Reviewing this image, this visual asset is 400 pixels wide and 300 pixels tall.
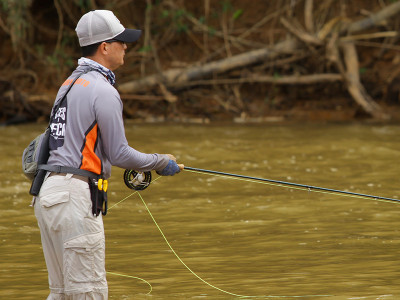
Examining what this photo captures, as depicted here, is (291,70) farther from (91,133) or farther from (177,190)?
(91,133)

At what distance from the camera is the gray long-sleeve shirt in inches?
148

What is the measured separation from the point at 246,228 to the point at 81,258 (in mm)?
3381

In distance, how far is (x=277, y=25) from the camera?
17.1 m

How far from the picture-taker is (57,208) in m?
3.76

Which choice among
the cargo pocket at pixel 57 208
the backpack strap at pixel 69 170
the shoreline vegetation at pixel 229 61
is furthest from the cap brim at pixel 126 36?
the shoreline vegetation at pixel 229 61

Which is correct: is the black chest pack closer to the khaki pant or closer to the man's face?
the khaki pant

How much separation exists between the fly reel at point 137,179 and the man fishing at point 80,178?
1.62 ft

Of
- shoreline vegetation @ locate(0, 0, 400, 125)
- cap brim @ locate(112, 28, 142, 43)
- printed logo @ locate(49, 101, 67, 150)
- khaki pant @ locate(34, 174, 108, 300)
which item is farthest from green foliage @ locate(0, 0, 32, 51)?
khaki pant @ locate(34, 174, 108, 300)

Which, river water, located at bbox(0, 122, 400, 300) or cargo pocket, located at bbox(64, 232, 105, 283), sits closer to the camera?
cargo pocket, located at bbox(64, 232, 105, 283)

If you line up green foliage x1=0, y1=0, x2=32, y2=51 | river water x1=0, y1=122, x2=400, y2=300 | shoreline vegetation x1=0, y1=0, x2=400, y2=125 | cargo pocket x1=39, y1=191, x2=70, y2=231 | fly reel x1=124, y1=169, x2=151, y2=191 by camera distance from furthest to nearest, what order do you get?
1. shoreline vegetation x1=0, y1=0, x2=400, y2=125
2. green foliage x1=0, y1=0, x2=32, y2=51
3. river water x1=0, y1=122, x2=400, y2=300
4. fly reel x1=124, y1=169, x2=151, y2=191
5. cargo pocket x1=39, y1=191, x2=70, y2=231

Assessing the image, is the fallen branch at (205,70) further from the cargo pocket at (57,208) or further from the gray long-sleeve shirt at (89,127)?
the cargo pocket at (57,208)

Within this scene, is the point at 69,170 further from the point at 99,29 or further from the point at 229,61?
the point at 229,61

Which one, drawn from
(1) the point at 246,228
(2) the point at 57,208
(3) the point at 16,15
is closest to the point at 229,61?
(3) the point at 16,15

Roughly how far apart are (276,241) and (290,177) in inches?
115
